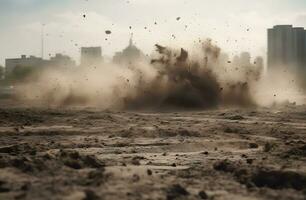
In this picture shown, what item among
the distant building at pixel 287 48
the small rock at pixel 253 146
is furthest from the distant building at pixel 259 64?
the distant building at pixel 287 48

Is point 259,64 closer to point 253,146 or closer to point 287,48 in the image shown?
point 253,146

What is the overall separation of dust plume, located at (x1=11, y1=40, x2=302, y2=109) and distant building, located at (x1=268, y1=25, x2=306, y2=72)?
120ft

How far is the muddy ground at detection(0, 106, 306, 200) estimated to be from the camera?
6.98 meters

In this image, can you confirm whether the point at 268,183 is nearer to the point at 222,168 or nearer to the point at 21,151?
the point at 222,168

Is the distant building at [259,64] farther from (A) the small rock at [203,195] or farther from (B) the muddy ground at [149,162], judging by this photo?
(A) the small rock at [203,195]

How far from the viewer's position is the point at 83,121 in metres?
17.8

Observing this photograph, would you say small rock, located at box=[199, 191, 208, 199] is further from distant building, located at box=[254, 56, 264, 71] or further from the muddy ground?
distant building, located at box=[254, 56, 264, 71]

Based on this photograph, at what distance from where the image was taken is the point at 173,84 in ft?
98.8

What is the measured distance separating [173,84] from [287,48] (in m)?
42.2

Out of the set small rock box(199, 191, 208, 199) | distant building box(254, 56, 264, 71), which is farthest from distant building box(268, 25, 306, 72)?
small rock box(199, 191, 208, 199)

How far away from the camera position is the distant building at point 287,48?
68.4 m

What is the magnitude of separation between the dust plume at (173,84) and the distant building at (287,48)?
120 feet

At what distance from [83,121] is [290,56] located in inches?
2194

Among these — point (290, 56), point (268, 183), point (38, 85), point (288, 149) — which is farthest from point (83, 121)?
point (290, 56)
